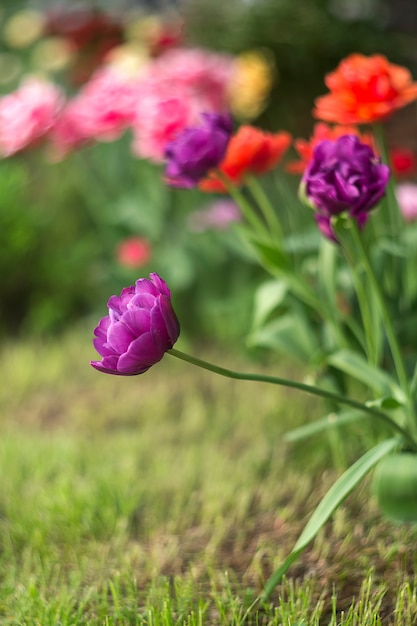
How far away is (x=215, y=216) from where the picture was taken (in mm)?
2777

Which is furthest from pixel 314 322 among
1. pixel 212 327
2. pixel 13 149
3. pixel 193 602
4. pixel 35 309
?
pixel 35 309

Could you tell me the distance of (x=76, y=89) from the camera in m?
4.50

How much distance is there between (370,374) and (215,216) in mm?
1335

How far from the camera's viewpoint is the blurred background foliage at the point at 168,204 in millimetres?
2988

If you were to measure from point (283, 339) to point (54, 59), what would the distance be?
3117 mm

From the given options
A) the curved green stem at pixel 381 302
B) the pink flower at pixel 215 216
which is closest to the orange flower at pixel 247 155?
the curved green stem at pixel 381 302

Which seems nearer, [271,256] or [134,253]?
[271,256]

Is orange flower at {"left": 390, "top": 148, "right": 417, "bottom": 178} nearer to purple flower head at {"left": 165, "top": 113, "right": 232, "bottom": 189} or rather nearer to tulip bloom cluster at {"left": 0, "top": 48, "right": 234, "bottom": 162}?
purple flower head at {"left": 165, "top": 113, "right": 232, "bottom": 189}

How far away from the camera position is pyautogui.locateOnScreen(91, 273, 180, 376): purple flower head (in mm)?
1032

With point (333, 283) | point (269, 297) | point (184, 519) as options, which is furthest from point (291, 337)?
point (184, 519)

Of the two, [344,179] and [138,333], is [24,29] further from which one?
[138,333]

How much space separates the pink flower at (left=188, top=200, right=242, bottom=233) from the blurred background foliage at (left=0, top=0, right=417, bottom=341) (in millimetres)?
33

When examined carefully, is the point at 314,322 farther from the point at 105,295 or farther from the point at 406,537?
the point at 105,295

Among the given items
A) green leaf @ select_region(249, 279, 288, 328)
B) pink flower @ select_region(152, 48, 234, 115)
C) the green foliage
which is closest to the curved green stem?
green leaf @ select_region(249, 279, 288, 328)
